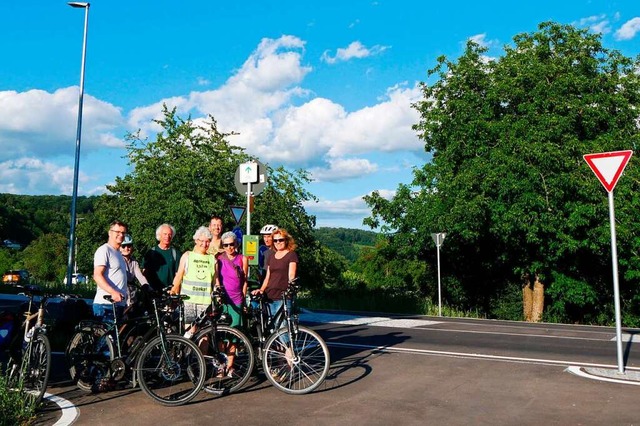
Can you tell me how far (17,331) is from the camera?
6230 mm

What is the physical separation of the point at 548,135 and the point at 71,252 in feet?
66.8

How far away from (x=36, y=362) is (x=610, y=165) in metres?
6.99

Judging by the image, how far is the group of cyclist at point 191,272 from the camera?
6730 millimetres

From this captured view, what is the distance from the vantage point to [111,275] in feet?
22.1

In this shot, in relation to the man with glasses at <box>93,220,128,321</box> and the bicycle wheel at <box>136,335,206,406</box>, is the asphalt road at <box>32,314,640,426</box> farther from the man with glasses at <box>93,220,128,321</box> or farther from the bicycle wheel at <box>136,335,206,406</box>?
the man with glasses at <box>93,220,128,321</box>

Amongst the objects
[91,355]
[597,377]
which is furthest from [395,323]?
[91,355]

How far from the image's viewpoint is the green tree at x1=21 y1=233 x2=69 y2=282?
103 meters

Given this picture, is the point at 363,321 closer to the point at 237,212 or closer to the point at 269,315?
the point at 237,212

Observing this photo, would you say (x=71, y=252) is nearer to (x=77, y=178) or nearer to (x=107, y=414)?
(x=77, y=178)

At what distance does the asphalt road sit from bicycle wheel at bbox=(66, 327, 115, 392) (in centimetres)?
17

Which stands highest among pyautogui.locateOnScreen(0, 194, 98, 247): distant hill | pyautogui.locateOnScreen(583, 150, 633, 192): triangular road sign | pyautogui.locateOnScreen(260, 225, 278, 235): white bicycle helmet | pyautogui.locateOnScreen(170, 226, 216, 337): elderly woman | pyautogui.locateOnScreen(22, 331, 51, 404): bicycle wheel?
pyautogui.locateOnScreen(0, 194, 98, 247): distant hill

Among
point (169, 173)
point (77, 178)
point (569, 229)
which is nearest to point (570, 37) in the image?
point (569, 229)

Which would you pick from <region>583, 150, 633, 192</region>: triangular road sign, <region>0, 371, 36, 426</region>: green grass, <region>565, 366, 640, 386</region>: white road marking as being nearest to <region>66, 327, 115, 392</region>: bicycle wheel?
<region>0, 371, 36, 426</region>: green grass

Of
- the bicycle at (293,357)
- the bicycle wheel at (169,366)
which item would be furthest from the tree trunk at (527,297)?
the bicycle wheel at (169,366)
